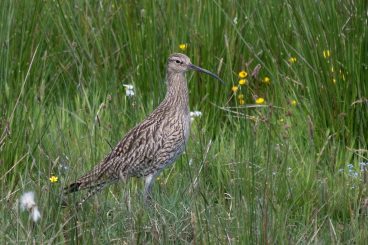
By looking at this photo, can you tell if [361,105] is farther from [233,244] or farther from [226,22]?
[233,244]

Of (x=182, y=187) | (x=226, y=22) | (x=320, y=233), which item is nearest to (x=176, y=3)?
(x=226, y=22)

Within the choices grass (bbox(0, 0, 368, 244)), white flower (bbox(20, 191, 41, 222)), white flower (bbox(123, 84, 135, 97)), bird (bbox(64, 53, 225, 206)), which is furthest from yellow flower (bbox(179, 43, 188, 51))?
white flower (bbox(20, 191, 41, 222))

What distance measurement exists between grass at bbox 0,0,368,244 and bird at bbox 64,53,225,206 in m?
0.11

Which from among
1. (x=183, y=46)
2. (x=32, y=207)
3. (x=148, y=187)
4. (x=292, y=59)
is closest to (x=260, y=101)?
(x=292, y=59)

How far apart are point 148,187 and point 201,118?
1.13 metres

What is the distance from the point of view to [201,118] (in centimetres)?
716

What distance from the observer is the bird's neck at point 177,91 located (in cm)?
664

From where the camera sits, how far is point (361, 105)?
259 inches

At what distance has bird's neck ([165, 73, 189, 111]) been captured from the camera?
6636 mm

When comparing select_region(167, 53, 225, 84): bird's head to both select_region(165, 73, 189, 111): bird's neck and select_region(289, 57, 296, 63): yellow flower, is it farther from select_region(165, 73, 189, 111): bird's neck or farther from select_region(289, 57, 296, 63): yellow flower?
select_region(289, 57, 296, 63): yellow flower

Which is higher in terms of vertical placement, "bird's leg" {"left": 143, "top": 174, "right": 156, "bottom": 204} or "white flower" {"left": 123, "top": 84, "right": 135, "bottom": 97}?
"white flower" {"left": 123, "top": 84, "right": 135, "bottom": 97}

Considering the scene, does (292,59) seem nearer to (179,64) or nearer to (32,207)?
(179,64)

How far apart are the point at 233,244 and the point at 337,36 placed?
7.44 ft

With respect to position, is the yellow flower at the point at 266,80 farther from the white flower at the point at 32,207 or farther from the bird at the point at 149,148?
the white flower at the point at 32,207
